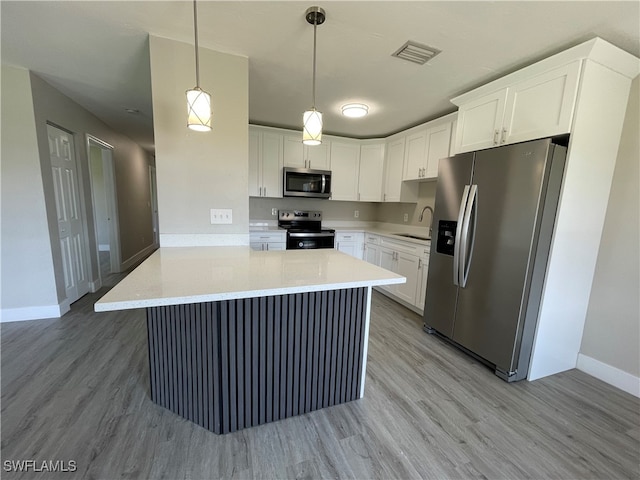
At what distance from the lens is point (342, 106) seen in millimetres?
2986

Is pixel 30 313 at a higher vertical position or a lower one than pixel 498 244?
lower

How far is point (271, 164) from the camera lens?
150 inches

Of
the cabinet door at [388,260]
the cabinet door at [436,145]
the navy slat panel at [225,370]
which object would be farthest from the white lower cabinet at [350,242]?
the navy slat panel at [225,370]

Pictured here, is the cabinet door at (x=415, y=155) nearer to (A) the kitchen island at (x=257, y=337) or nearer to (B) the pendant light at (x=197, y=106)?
(A) the kitchen island at (x=257, y=337)

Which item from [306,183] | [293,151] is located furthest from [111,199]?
[306,183]

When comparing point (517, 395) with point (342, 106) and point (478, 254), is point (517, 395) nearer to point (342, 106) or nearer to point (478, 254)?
point (478, 254)

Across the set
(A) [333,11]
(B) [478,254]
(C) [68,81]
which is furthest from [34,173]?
(B) [478,254]

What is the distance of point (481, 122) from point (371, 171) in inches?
80.0

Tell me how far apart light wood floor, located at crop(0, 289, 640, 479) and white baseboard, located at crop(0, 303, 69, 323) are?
23.2 inches

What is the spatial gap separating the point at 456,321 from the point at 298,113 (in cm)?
293

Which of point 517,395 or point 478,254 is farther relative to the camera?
point 478,254

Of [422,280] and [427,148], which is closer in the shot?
[422,280]

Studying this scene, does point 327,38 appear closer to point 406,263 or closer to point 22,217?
point 406,263

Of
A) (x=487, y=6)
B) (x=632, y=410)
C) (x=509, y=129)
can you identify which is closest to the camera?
(x=487, y=6)
